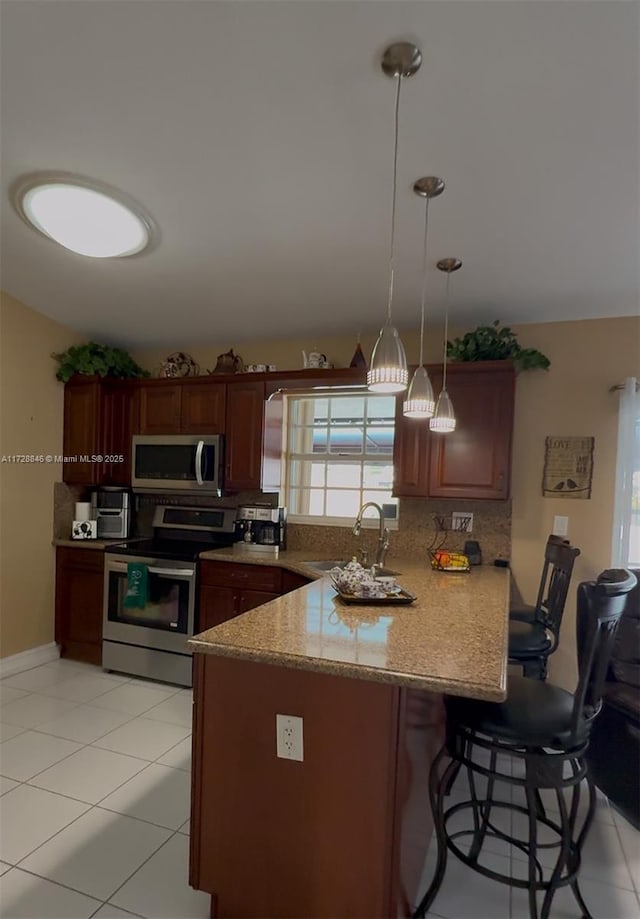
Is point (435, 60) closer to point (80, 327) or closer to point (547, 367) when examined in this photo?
point (547, 367)

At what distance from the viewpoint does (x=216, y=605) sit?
3393mm

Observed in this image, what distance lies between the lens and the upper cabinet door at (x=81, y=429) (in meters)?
3.90

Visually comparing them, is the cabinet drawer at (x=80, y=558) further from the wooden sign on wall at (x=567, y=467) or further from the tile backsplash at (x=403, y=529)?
the wooden sign on wall at (x=567, y=467)

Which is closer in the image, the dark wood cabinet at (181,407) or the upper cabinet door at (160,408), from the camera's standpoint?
the dark wood cabinet at (181,407)

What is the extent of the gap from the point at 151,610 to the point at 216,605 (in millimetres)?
534

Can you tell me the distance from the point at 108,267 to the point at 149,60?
61.0 inches

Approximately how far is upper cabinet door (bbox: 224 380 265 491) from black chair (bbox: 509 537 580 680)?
1.97 meters

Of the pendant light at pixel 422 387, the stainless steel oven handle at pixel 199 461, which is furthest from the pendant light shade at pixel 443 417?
the stainless steel oven handle at pixel 199 461

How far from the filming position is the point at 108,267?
10.0 ft

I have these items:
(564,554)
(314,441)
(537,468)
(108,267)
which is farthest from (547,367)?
(108,267)

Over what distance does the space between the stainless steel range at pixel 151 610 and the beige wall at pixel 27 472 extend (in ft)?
1.89

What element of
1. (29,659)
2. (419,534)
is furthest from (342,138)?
(29,659)

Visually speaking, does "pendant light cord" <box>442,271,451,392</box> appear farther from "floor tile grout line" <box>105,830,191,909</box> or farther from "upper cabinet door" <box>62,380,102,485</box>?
"upper cabinet door" <box>62,380,102,485</box>

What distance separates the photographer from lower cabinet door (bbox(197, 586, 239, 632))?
3357mm
